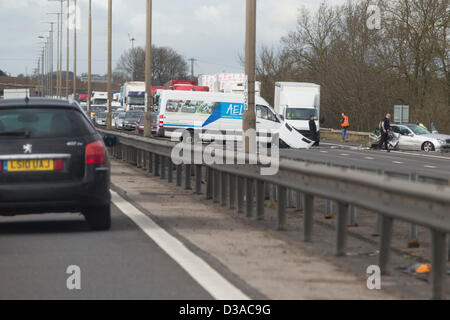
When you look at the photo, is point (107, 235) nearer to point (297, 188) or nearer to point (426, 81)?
point (297, 188)

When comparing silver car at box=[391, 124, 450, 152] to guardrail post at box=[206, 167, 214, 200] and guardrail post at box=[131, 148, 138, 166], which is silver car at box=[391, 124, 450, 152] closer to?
guardrail post at box=[131, 148, 138, 166]

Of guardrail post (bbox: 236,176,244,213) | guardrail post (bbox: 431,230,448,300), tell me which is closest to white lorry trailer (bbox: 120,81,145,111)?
guardrail post (bbox: 236,176,244,213)

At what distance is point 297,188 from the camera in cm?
1027

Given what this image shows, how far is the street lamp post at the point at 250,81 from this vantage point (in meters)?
17.2

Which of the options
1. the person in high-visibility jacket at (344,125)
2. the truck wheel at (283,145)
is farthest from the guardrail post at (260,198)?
the person in high-visibility jacket at (344,125)

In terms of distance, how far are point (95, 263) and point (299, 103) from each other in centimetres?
4332

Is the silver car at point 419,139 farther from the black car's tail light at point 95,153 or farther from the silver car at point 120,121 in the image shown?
the black car's tail light at point 95,153

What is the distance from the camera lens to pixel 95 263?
8.39 meters

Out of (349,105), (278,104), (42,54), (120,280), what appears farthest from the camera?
(42,54)

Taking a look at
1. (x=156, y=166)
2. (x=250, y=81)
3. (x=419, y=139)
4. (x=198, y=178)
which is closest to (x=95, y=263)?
(x=198, y=178)

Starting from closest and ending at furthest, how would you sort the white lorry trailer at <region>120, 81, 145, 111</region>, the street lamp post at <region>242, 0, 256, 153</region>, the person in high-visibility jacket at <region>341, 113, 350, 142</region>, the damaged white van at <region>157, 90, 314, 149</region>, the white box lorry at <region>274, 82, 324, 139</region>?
the street lamp post at <region>242, 0, 256, 153</region>, the damaged white van at <region>157, 90, 314, 149</region>, the white box lorry at <region>274, 82, 324, 139</region>, the person in high-visibility jacket at <region>341, 113, 350, 142</region>, the white lorry trailer at <region>120, 81, 145, 111</region>

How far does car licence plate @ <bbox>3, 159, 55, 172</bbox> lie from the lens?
10148 millimetres

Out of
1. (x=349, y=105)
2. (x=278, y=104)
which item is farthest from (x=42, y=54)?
(x=278, y=104)
